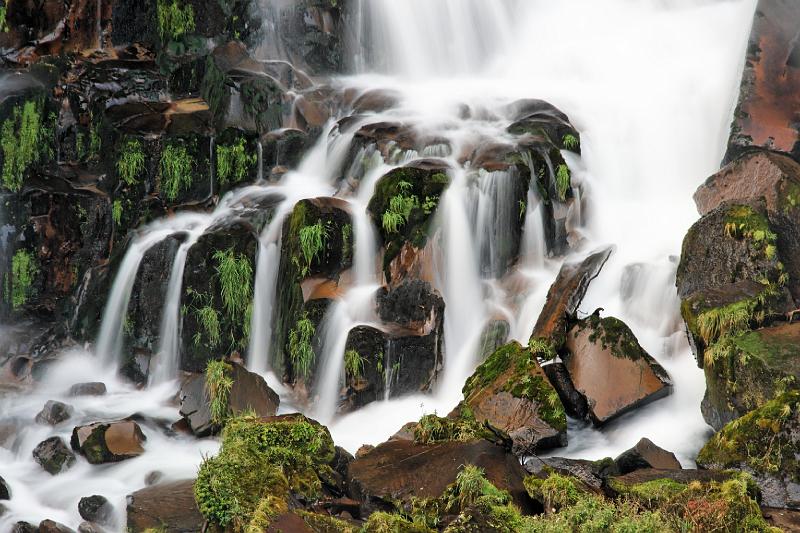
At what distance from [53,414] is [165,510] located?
3.76 m

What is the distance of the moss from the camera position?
22.6 ft

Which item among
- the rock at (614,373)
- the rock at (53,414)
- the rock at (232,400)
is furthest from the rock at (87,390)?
the rock at (614,373)

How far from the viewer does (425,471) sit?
22.6ft

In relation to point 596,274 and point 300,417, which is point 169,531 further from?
point 596,274

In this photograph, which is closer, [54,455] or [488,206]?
[54,455]

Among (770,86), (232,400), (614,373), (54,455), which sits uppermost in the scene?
(770,86)

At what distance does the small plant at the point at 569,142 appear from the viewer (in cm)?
1361

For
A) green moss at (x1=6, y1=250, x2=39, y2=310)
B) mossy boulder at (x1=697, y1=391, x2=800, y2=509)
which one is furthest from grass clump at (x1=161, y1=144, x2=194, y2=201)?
mossy boulder at (x1=697, y1=391, x2=800, y2=509)

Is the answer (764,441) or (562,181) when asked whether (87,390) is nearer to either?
(562,181)

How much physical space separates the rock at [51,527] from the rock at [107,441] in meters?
1.49

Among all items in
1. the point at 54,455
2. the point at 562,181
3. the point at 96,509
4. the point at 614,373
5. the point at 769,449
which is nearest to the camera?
the point at 769,449

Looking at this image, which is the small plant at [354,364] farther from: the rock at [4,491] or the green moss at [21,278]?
the green moss at [21,278]

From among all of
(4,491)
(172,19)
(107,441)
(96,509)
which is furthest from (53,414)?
(172,19)

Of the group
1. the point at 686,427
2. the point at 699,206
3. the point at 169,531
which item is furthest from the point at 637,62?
the point at 169,531
